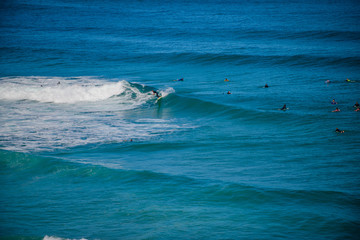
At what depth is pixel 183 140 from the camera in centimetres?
2175

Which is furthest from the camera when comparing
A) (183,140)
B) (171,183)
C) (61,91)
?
(61,91)

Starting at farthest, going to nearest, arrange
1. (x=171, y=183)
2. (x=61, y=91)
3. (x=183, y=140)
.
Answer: (x=61, y=91), (x=183, y=140), (x=171, y=183)

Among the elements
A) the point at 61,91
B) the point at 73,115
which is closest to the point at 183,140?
the point at 73,115

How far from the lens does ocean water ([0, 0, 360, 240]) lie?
13.7m

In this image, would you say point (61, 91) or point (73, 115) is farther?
point (61, 91)

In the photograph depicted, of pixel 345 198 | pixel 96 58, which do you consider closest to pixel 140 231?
pixel 345 198

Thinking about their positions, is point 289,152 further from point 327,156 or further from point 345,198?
point 345,198

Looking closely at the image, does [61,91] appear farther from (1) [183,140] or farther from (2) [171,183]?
(2) [171,183]

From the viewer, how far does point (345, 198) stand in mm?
14680

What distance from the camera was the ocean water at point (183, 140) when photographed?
13.7 metres

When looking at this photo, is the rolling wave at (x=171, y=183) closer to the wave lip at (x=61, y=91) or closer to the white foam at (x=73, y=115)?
the white foam at (x=73, y=115)

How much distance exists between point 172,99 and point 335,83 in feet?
45.7

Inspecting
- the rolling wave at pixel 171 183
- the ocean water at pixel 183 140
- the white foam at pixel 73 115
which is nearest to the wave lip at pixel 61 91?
the white foam at pixel 73 115

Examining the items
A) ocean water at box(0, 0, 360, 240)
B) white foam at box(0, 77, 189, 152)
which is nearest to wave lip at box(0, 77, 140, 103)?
white foam at box(0, 77, 189, 152)
